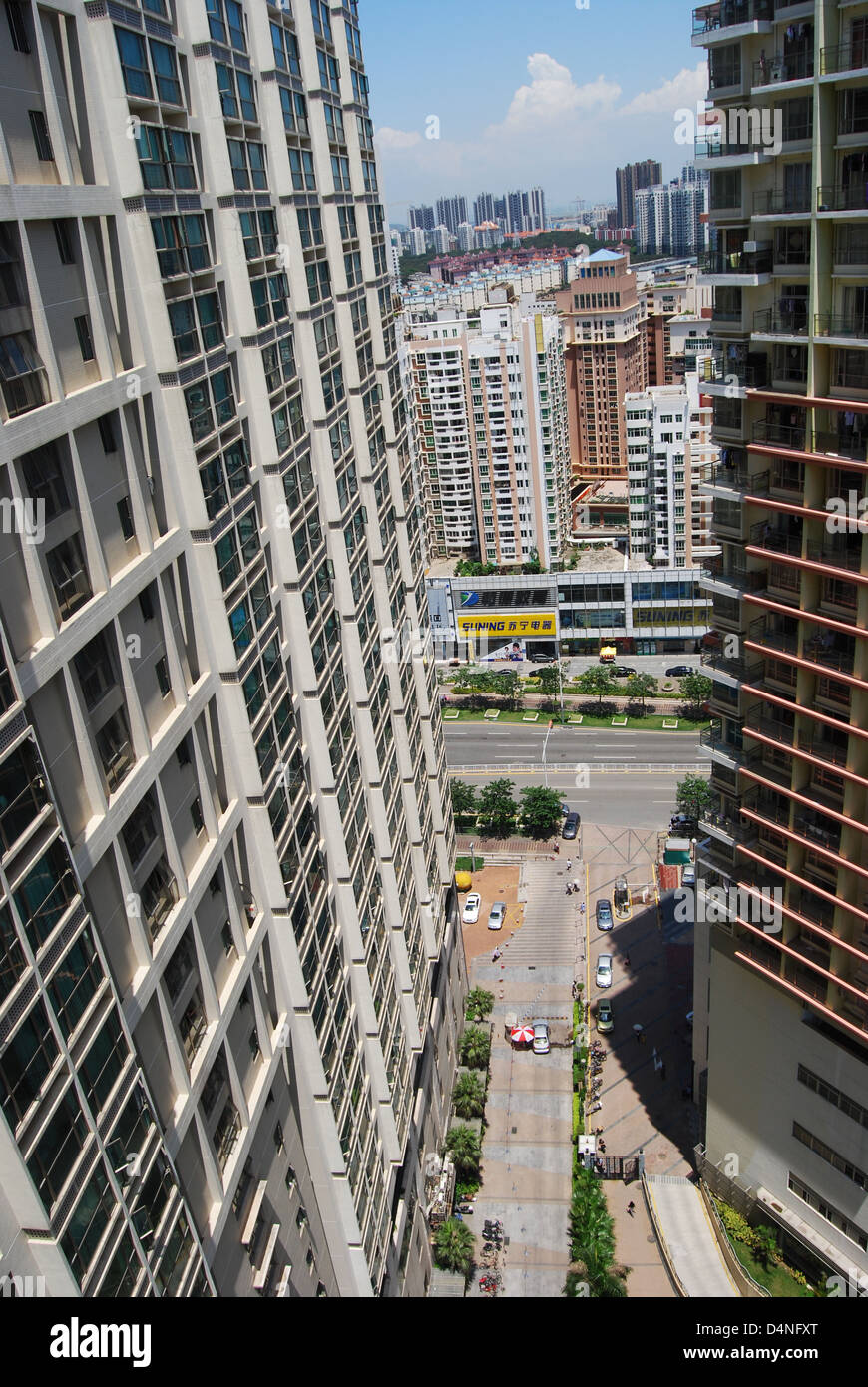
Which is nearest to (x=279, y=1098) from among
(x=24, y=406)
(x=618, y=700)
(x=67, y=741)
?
(x=67, y=741)

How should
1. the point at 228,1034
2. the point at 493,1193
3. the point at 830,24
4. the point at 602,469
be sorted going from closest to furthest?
1. the point at 228,1034
2. the point at 830,24
3. the point at 493,1193
4. the point at 602,469

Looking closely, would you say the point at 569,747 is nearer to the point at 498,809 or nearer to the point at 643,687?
the point at 643,687

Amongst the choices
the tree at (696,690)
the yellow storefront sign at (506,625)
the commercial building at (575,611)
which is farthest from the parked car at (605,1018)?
the yellow storefront sign at (506,625)

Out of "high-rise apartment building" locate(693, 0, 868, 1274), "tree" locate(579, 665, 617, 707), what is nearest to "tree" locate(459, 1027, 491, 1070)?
"high-rise apartment building" locate(693, 0, 868, 1274)

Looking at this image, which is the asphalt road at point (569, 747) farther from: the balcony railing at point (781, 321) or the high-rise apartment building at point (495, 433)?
the balcony railing at point (781, 321)

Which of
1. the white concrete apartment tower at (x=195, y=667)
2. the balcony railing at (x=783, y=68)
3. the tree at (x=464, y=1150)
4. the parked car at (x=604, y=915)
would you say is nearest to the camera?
the white concrete apartment tower at (x=195, y=667)
